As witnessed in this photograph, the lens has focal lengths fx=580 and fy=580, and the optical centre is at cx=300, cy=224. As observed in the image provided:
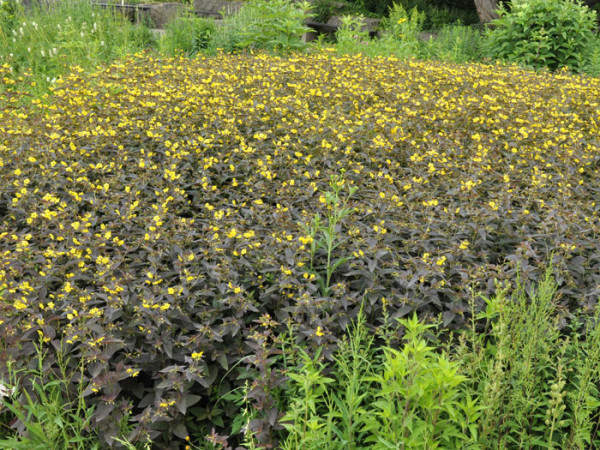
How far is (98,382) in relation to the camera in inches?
84.7

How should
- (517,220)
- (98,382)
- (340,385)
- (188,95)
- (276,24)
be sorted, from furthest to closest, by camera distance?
(276,24) → (188,95) → (517,220) → (340,385) → (98,382)

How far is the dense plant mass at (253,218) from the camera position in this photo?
7.76 ft

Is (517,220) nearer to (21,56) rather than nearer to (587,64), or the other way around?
(587,64)

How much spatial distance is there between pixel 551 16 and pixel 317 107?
459 cm

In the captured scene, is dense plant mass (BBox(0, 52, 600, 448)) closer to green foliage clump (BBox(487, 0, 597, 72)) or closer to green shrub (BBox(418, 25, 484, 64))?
green foliage clump (BBox(487, 0, 597, 72))

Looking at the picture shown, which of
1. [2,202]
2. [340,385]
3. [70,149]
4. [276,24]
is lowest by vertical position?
[340,385]

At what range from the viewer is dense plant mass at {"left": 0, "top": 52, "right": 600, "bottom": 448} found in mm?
2365

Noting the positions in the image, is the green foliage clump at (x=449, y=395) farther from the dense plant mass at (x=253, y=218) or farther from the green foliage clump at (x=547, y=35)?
the green foliage clump at (x=547, y=35)

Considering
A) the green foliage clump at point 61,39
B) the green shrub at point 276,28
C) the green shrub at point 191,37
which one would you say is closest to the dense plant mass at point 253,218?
the green foliage clump at point 61,39

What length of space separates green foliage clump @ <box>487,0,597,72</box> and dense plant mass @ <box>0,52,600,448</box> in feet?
9.00

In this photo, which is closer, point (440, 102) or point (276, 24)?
point (440, 102)

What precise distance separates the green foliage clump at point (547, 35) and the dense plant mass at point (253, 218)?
2.74m

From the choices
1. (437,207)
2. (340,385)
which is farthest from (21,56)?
(340,385)

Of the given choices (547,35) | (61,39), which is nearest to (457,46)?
(547,35)
